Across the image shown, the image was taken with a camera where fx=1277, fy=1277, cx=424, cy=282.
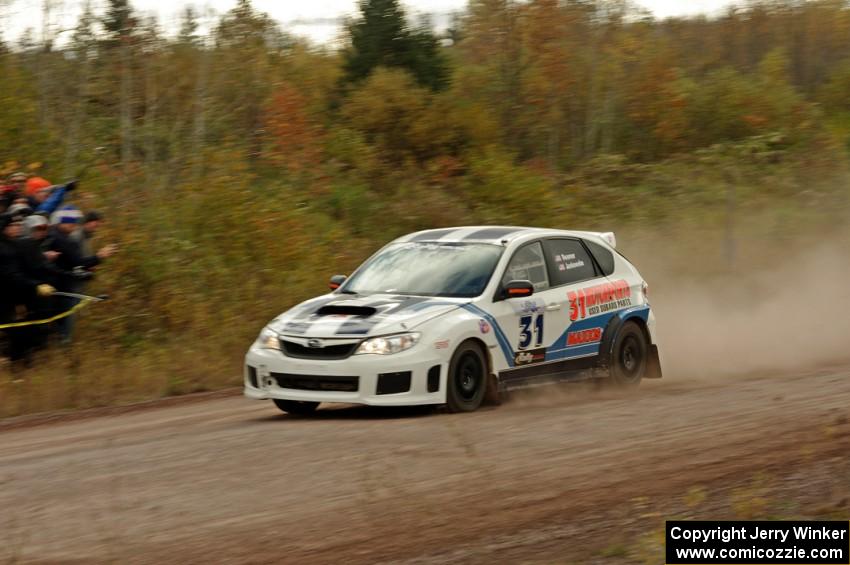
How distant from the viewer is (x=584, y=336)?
12031 mm

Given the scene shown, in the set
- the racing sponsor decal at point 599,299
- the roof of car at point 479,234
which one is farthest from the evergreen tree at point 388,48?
the roof of car at point 479,234

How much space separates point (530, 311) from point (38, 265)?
545cm

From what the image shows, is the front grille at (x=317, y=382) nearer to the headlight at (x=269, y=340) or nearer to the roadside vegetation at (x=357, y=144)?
the headlight at (x=269, y=340)

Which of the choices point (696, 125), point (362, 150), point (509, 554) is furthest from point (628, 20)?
point (509, 554)

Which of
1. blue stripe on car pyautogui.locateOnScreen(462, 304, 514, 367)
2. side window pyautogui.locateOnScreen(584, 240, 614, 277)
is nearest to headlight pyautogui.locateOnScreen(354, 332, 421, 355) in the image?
blue stripe on car pyautogui.locateOnScreen(462, 304, 514, 367)

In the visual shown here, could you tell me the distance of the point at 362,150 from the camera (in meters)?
26.8

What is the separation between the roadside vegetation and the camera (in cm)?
1705

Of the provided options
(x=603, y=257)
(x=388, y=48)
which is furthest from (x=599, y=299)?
(x=388, y=48)

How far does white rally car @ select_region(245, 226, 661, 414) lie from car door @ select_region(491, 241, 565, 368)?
0.01 metres

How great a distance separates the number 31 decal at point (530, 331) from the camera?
1127cm

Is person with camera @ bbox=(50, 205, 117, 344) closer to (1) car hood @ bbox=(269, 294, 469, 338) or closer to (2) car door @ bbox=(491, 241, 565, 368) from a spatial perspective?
(1) car hood @ bbox=(269, 294, 469, 338)

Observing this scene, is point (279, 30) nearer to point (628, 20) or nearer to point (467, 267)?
point (628, 20)

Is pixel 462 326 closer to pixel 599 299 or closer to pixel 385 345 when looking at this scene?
pixel 385 345

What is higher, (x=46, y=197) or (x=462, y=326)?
(x=46, y=197)
